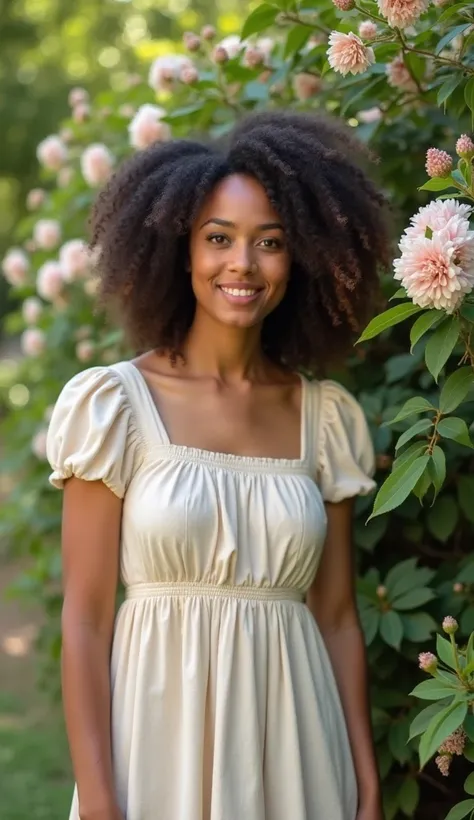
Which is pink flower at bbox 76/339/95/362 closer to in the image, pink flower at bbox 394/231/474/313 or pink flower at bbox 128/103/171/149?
pink flower at bbox 128/103/171/149

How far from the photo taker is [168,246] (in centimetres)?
261

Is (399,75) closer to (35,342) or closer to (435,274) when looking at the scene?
(435,274)

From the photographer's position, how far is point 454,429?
2.03 metres

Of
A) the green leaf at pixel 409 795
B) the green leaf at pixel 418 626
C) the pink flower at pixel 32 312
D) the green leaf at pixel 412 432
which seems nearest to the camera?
the green leaf at pixel 412 432

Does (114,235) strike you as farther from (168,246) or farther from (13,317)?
(13,317)

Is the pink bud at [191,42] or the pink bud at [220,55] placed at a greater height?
the pink bud at [191,42]

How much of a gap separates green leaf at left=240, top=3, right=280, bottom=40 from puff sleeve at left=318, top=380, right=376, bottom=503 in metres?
0.82

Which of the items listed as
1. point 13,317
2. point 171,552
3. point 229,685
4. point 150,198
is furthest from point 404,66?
point 13,317

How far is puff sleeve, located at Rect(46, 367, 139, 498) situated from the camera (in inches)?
92.3

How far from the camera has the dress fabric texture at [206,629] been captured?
2.32 metres

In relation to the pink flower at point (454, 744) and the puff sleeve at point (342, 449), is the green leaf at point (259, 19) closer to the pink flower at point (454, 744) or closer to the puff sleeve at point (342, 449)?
the puff sleeve at point (342, 449)

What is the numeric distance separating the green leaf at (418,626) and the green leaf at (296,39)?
138 cm

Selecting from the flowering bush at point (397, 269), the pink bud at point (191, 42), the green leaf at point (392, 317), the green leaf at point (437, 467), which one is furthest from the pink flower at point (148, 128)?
the green leaf at point (437, 467)

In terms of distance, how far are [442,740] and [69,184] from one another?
118 inches
